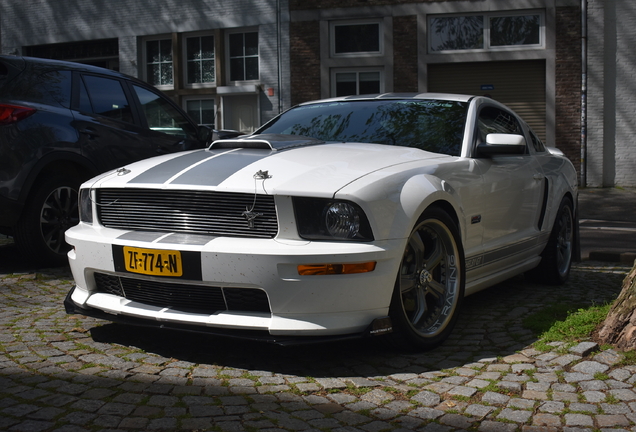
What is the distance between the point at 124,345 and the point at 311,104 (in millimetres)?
2322

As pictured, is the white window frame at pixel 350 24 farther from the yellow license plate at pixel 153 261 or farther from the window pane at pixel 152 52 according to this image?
the yellow license plate at pixel 153 261

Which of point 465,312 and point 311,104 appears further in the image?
point 311,104

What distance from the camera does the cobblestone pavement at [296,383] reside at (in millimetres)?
2787

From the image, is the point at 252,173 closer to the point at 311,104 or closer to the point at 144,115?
the point at 311,104

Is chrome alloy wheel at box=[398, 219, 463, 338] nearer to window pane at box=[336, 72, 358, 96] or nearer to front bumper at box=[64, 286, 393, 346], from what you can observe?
front bumper at box=[64, 286, 393, 346]

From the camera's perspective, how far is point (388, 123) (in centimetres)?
466

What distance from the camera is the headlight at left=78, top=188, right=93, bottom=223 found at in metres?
3.97

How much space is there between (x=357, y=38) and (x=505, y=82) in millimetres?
3754

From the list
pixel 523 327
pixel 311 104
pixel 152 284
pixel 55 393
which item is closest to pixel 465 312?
pixel 523 327

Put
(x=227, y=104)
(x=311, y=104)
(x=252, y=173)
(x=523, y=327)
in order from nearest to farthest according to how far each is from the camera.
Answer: (x=252, y=173) → (x=523, y=327) → (x=311, y=104) → (x=227, y=104)

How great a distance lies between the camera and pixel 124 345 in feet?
12.6

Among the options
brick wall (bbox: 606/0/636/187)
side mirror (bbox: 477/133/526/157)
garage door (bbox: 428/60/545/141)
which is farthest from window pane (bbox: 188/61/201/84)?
side mirror (bbox: 477/133/526/157)

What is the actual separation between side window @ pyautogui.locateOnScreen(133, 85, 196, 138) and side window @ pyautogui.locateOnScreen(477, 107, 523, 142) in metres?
3.37

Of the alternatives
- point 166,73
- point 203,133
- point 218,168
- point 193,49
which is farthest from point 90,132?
point 166,73
